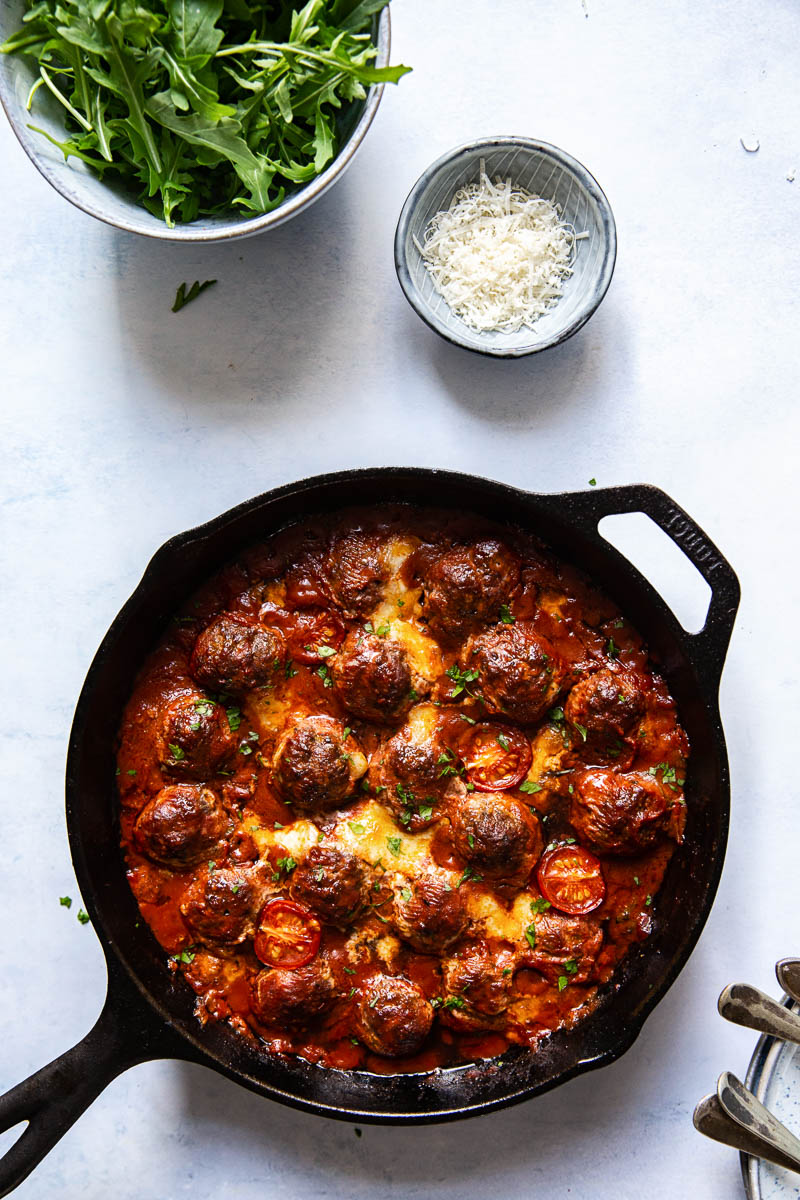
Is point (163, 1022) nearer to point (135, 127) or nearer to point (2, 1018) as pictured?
point (2, 1018)

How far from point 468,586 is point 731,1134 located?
2209mm

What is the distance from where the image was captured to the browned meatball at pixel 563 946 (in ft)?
13.0

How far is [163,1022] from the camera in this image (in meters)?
3.69

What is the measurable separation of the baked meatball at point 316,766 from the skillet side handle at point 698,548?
127 centimetres

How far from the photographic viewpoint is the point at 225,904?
3934mm

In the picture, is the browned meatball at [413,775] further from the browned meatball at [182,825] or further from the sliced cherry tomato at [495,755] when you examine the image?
the browned meatball at [182,825]

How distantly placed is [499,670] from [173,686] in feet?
4.25

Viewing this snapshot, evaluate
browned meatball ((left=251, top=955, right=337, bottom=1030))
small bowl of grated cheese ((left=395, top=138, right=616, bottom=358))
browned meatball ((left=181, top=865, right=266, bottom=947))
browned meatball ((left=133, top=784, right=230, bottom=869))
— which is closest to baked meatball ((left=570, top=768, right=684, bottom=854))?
browned meatball ((left=251, top=955, right=337, bottom=1030))

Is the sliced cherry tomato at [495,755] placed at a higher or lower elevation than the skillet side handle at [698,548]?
lower

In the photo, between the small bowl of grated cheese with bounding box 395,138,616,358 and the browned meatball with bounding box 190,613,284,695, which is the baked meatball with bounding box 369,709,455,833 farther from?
the small bowl of grated cheese with bounding box 395,138,616,358

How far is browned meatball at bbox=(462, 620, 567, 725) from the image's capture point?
3.89 meters

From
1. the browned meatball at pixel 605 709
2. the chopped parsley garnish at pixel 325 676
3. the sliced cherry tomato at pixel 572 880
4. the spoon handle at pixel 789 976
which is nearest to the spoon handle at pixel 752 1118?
the spoon handle at pixel 789 976

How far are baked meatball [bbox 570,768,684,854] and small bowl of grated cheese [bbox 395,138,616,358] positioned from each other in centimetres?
169

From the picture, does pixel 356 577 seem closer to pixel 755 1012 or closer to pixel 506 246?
pixel 506 246
